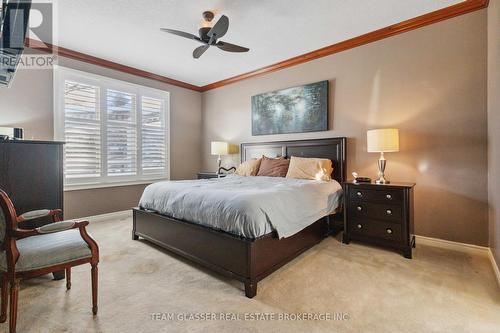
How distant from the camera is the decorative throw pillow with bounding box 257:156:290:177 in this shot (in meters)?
3.80

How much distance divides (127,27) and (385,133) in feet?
11.6

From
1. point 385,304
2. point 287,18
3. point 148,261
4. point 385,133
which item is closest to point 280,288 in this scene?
point 385,304

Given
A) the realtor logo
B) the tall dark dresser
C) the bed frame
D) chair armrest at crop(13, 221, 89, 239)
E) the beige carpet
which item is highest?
the realtor logo

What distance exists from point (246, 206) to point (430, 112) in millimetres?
2628

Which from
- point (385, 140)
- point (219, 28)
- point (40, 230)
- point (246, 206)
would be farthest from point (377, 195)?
point (40, 230)

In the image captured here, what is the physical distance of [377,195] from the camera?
2.79 metres

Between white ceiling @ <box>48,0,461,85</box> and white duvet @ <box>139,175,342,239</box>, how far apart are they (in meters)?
2.05

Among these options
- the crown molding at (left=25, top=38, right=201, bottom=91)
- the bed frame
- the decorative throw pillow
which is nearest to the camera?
the bed frame

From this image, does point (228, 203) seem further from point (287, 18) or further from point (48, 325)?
point (287, 18)

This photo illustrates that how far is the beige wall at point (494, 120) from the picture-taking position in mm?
2074

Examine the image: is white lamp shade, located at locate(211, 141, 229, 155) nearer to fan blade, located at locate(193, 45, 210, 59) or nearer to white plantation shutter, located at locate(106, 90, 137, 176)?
white plantation shutter, located at locate(106, 90, 137, 176)

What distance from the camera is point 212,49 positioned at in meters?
3.75

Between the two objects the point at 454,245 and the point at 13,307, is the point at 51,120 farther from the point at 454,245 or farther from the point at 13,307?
the point at 454,245

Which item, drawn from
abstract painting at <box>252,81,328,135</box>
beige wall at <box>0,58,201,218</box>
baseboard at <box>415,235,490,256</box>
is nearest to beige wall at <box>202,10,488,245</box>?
baseboard at <box>415,235,490,256</box>
